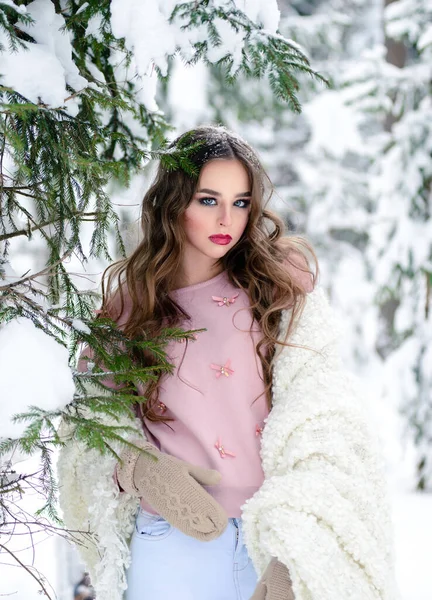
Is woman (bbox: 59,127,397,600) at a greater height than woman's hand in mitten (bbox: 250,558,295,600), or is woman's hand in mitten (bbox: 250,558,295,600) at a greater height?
woman (bbox: 59,127,397,600)

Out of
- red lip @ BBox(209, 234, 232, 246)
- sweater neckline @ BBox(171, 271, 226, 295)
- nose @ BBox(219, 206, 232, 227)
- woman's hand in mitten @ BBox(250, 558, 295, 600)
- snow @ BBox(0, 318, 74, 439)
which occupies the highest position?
nose @ BBox(219, 206, 232, 227)

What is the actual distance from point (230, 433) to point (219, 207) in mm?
729

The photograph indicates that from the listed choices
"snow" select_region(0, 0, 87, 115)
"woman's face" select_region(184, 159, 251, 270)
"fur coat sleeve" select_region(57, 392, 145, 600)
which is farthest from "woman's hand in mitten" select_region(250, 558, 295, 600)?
"snow" select_region(0, 0, 87, 115)

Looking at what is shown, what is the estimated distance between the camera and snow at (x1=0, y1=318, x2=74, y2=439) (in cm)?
149

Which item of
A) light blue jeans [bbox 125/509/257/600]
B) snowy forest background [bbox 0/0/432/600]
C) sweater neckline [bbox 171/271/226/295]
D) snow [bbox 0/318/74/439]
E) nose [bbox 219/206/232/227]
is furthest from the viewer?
sweater neckline [bbox 171/271/226/295]

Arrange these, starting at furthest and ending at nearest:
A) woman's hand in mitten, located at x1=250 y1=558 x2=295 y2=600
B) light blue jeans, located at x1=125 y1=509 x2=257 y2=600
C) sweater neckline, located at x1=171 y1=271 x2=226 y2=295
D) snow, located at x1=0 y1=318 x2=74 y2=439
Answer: sweater neckline, located at x1=171 y1=271 x2=226 y2=295 < light blue jeans, located at x1=125 y1=509 x2=257 y2=600 < woman's hand in mitten, located at x1=250 y1=558 x2=295 y2=600 < snow, located at x1=0 y1=318 x2=74 y2=439

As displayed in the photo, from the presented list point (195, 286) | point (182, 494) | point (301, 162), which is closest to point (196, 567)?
point (182, 494)

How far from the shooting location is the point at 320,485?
2102 mm

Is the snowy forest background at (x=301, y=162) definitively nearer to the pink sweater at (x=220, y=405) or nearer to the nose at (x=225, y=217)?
the nose at (x=225, y=217)

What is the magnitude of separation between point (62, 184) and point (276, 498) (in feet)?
3.42

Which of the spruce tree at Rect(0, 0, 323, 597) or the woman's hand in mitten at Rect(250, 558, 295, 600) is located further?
the woman's hand in mitten at Rect(250, 558, 295, 600)

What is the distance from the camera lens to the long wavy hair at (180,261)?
2416mm

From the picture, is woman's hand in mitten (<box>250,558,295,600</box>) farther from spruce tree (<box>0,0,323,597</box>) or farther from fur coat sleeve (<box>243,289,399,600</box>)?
spruce tree (<box>0,0,323,597</box>)

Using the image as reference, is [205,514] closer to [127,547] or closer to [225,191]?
[127,547]
